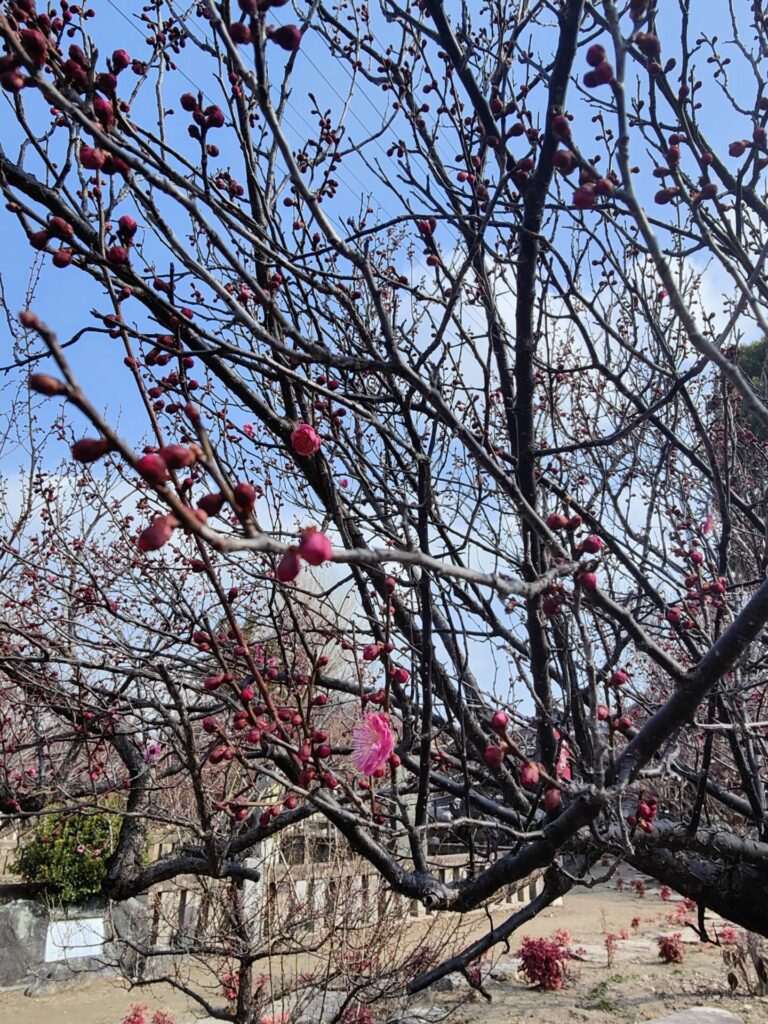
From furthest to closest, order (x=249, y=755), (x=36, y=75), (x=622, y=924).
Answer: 1. (x=622, y=924)
2. (x=249, y=755)
3. (x=36, y=75)

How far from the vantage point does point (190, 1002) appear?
273 inches

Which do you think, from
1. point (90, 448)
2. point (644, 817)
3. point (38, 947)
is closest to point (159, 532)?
point (90, 448)

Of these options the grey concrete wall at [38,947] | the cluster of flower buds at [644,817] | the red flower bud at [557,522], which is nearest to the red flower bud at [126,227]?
the red flower bud at [557,522]

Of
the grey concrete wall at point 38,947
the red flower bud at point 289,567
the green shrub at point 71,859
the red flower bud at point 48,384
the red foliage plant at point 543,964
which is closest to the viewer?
the red flower bud at point 48,384

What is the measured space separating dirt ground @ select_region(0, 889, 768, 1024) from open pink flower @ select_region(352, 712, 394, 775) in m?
5.31

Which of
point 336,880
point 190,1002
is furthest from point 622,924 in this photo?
point 336,880

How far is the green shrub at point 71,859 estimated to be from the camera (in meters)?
9.05

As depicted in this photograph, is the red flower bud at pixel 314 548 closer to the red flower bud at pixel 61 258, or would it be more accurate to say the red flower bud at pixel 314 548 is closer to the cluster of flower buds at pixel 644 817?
the red flower bud at pixel 61 258

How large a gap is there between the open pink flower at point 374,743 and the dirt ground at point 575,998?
5309 mm

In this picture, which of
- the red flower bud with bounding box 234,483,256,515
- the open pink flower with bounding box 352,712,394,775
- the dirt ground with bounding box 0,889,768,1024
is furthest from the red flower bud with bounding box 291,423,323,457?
the dirt ground with bounding box 0,889,768,1024

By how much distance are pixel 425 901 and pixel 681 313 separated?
1.56m

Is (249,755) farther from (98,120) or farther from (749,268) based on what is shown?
(749,268)

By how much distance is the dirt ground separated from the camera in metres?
7.27

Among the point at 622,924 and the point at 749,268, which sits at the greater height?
the point at 749,268
